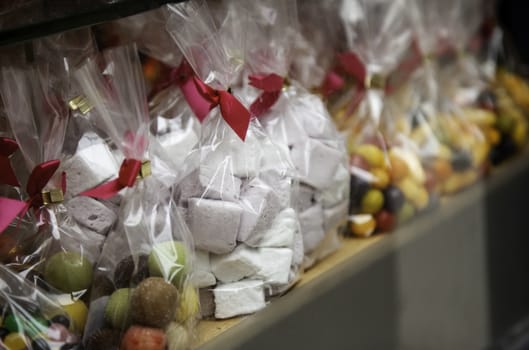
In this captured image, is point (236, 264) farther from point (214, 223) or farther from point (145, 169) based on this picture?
point (145, 169)

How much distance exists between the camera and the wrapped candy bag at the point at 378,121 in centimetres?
147

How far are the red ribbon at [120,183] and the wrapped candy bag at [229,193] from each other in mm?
76

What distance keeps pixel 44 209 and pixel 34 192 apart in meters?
0.03

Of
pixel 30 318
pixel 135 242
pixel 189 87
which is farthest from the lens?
pixel 189 87

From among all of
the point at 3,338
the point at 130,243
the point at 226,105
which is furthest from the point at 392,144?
the point at 3,338

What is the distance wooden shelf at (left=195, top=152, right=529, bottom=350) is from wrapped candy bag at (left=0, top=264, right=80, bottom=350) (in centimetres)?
20

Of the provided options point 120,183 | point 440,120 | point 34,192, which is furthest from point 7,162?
point 440,120

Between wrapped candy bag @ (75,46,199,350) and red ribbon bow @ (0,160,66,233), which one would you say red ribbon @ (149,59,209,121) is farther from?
red ribbon bow @ (0,160,66,233)

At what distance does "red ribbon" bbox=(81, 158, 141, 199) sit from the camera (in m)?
1.10

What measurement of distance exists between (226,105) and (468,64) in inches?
36.9

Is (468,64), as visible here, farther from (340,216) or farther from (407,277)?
(340,216)

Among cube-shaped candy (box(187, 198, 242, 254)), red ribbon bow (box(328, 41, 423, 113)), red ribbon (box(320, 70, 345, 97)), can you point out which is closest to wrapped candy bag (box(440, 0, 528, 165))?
red ribbon bow (box(328, 41, 423, 113))

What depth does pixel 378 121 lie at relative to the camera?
5.10 feet

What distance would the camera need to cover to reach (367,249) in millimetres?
1442
